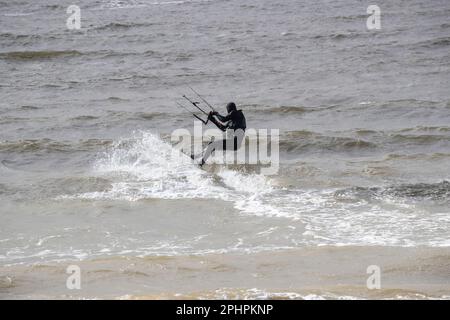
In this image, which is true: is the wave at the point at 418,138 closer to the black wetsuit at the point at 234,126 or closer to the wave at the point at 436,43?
the black wetsuit at the point at 234,126

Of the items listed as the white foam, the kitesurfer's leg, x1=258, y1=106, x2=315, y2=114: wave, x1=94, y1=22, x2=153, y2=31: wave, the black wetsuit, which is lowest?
the white foam

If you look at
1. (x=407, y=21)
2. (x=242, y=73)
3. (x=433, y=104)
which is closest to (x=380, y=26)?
(x=407, y=21)

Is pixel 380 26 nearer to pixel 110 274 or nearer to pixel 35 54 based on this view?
pixel 35 54

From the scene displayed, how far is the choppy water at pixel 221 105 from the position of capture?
11531 mm

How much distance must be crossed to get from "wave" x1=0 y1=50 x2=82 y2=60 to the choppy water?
0.08 metres

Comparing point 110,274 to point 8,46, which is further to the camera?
point 8,46

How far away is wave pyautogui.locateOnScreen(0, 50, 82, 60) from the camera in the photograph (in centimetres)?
2745

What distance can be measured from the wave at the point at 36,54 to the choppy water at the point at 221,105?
8 cm

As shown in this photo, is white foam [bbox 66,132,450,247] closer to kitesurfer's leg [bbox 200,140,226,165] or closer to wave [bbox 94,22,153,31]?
kitesurfer's leg [bbox 200,140,226,165]

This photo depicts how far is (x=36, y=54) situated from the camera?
27.7 meters

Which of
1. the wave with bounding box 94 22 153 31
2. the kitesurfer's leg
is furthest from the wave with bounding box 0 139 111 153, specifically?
the wave with bounding box 94 22 153 31

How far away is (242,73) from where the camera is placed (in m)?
24.1

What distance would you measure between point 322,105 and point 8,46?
14696mm

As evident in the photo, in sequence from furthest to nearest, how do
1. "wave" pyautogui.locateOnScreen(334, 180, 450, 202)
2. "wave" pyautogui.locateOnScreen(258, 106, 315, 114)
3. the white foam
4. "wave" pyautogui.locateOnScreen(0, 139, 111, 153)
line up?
"wave" pyautogui.locateOnScreen(258, 106, 315, 114) → "wave" pyautogui.locateOnScreen(0, 139, 111, 153) → "wave" pyautogui.locateOnScreen(334, 180, 450, 202) → the white foam
